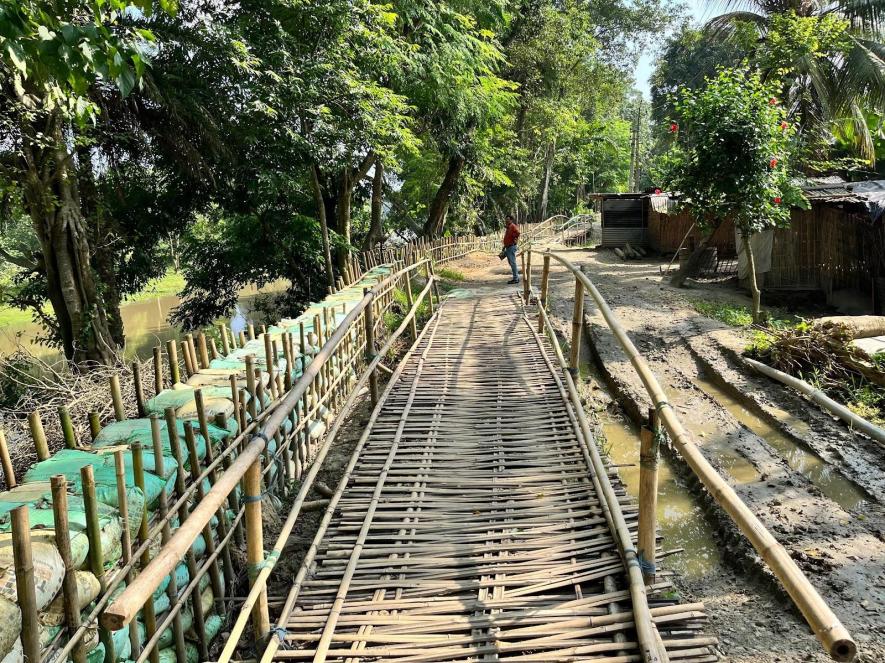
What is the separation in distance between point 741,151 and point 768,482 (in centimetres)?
556

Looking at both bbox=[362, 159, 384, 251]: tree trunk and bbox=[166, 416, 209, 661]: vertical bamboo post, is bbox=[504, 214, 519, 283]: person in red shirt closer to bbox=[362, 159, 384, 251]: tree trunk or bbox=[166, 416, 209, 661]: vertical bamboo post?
bbox=[362, 159, 384, 251]: tree trunk

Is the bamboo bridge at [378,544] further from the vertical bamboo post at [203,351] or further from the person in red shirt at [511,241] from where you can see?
the person in red shirt at [511,241]

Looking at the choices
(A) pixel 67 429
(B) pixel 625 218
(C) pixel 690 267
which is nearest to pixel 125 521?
(A) pixel 67 429

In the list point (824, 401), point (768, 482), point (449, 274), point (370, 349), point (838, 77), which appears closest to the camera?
point (768, 482)

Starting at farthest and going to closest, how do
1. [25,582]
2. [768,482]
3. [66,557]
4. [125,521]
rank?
[768,482] < [125,521] < [66,557] < [25,582]

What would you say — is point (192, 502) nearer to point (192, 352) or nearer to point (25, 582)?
point (25, 582)

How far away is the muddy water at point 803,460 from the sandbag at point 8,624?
5048mm

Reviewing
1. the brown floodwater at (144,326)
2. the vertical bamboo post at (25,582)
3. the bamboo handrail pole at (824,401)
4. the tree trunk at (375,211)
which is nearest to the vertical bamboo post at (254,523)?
the vertical bamboo post at (25,582)

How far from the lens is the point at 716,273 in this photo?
478 inches

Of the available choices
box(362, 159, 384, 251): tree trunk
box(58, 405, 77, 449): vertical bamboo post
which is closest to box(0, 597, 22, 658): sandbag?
box(58, 405, 77, 449): vertical bamboo post

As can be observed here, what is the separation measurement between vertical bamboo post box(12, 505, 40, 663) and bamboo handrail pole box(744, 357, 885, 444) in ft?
19.3

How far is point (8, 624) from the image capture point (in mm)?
1389

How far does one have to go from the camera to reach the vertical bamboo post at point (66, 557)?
1.46 meters

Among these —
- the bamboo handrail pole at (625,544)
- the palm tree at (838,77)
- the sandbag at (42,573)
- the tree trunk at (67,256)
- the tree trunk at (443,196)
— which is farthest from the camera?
the tree trunk at (443,196)
